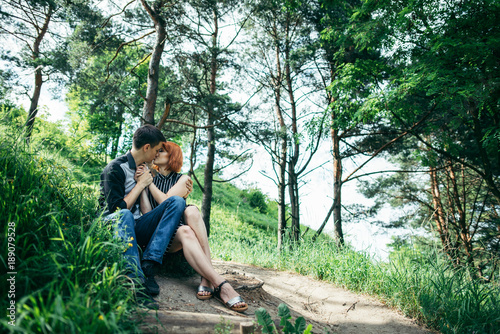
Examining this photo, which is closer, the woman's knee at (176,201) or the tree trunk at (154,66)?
the woman's knee at (176,201)

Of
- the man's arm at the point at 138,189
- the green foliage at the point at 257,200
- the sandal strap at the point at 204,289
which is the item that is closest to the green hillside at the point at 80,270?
the man's arm at the point at 138,189

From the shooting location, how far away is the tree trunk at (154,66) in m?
5.56

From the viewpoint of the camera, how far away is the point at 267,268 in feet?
17.2

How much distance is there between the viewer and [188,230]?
255cm

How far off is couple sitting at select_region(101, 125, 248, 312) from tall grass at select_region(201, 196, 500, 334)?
200 centimetres

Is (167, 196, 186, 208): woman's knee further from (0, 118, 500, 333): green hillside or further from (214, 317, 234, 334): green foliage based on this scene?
(214, 317, 234, 334): green foliage

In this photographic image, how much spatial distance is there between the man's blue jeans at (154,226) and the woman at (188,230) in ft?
0.42

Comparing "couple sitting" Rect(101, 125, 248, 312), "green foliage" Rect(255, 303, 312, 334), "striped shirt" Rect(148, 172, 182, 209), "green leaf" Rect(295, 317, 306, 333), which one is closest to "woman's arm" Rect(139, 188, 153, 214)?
"couple sitting" Rect(101, 125, 248, 312)

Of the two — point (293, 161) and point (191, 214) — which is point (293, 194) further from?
point (191, 214)

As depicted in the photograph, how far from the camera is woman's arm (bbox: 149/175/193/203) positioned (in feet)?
9.17

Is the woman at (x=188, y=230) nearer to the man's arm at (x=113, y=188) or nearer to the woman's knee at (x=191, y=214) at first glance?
the woman's knee at (x=191, y=214)

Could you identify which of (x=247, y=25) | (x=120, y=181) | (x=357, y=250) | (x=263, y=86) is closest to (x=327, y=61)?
(x=263, y=86)

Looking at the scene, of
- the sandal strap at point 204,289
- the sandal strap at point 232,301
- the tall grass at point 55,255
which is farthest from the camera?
the sandal strap at point 204,289

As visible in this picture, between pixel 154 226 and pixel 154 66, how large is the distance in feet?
14.0
